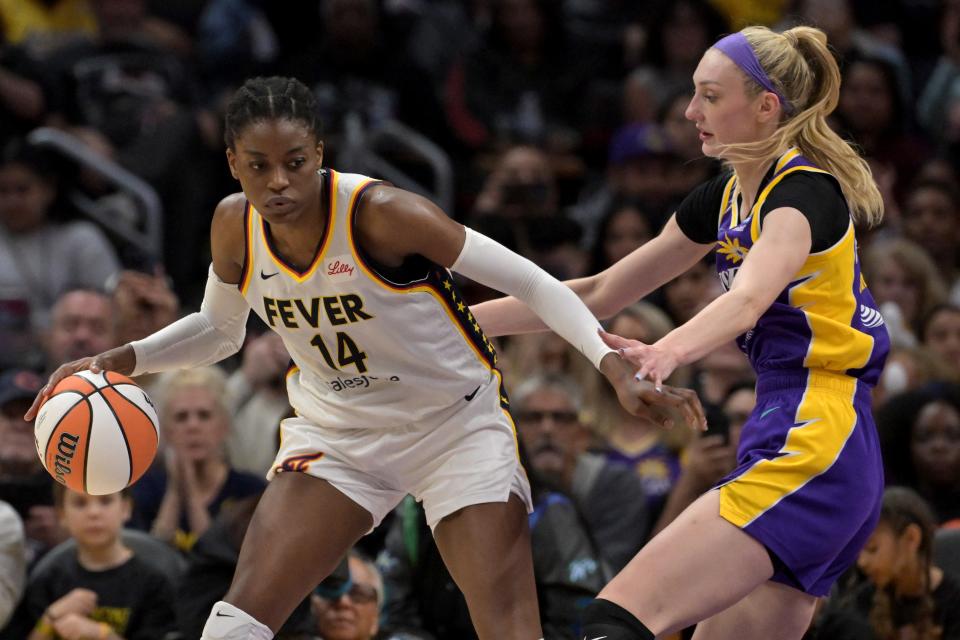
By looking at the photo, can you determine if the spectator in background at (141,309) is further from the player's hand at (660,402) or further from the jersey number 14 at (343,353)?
the player's hand at (660,402)

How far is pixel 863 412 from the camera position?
3988mm

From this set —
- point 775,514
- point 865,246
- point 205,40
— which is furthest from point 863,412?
point 205,40

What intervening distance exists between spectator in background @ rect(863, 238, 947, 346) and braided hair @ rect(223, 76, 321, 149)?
17.6 ft

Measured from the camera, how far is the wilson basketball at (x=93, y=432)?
4.48 metres

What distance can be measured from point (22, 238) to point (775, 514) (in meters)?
6.19

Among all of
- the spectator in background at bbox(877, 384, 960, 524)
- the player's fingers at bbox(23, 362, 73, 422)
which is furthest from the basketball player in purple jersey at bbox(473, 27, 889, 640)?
the spectator in background at bbox(877, 384, 960, 524)

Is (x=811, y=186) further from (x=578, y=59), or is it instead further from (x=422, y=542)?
(x=578, y=59)

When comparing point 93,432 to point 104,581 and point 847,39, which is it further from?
point 847,39

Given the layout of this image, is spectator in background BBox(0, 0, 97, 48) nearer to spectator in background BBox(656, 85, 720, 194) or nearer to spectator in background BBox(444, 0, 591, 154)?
spectator in background BBox(444, 0, 591, 154)

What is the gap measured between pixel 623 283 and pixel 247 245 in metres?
1.16

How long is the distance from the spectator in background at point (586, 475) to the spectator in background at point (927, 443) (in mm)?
1312

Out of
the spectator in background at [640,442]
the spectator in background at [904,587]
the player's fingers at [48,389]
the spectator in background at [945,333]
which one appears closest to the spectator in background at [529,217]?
the spectator in background at [640,442]

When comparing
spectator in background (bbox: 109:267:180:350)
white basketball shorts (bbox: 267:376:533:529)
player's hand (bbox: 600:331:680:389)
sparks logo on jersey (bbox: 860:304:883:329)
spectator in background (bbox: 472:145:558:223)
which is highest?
player's hand (bbox: 600:331:680:389)

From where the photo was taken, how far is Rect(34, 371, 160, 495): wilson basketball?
448 cm
